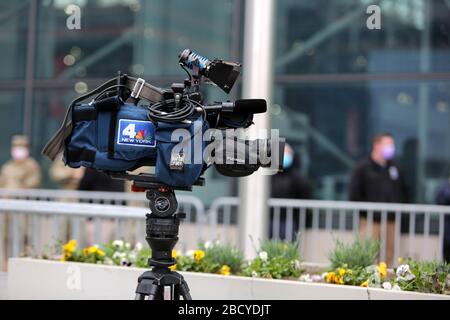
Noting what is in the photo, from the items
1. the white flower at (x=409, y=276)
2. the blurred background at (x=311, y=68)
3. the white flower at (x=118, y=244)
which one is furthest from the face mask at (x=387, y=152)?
the white flower at (x=409, y=276)

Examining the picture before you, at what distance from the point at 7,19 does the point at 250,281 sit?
7829 millimetres

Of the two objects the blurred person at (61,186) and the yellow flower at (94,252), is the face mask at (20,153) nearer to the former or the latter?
the blurred person at (61,186)

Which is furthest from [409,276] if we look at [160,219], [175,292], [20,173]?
[20,173]

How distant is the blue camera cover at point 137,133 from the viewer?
14.4 feet

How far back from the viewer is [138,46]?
37.8 feet

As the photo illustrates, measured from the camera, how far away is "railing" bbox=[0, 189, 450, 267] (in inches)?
275

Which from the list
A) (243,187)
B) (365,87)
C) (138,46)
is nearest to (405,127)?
(365,87)

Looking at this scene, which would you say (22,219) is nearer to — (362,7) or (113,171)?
(113,171)

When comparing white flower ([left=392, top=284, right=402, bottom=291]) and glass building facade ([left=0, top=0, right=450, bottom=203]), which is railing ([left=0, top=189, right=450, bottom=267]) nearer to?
glass building facade ([left=0, top=0, right=450, bottom=203])

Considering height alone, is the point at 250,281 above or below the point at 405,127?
below

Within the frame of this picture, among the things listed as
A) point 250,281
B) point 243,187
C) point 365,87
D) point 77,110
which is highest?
point 365,87

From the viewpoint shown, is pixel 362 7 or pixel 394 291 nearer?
pixel 394 291

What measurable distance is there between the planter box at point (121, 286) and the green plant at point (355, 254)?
1.24 feet

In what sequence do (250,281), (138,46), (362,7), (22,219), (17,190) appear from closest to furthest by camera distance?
1. (250,281)
2. (22,219)
3. (17,190)
4. (362,7)
5. (138,46)
